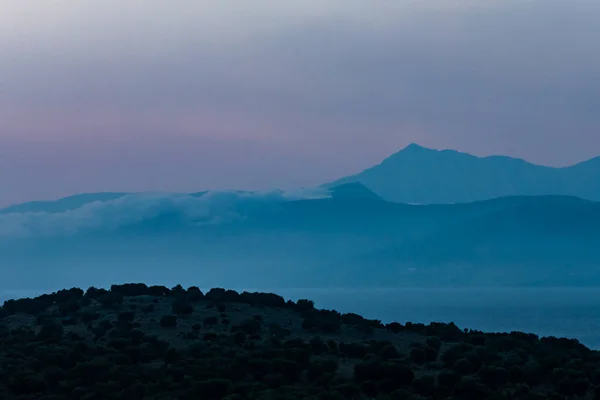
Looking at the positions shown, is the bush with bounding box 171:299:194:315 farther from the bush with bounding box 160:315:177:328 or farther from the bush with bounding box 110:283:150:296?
the bush with bounding box 110:283:150:296

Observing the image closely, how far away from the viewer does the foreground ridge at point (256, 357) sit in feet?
119

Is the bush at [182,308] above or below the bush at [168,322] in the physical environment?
above

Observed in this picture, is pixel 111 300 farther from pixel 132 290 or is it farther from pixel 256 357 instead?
pixel 256 357

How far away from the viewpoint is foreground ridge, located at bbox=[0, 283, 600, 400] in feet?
119

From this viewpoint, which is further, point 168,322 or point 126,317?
point 126,317

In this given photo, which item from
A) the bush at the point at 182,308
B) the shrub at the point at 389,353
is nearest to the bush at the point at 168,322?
the bush at the point at 182,308

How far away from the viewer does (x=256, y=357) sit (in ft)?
134

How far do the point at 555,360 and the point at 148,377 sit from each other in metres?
17.6

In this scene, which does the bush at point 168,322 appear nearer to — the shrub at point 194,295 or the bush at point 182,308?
the bush at point 182,308

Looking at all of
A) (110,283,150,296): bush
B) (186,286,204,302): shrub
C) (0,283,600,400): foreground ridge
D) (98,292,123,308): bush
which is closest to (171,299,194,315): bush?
(0,283,600,400): foreground ridge

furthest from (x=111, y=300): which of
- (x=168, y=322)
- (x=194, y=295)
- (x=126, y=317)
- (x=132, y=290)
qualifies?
(x=168, y=322)

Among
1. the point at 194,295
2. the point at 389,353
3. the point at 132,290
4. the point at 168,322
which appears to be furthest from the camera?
the point at 132,290

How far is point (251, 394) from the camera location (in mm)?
34594

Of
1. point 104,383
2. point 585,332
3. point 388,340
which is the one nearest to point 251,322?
point 388,340
